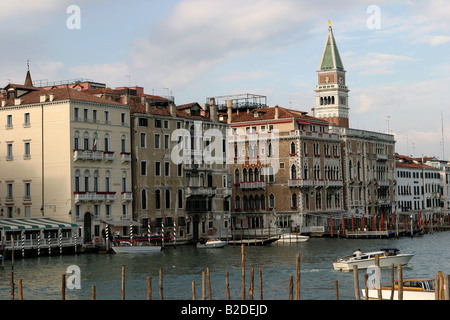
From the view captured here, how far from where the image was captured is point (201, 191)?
190 ft

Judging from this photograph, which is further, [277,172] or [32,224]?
[277,172]

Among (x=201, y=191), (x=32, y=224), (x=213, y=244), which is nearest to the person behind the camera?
(x=32, y=224)

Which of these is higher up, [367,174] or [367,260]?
[367,174]

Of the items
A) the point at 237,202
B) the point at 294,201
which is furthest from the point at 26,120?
the point at 294,201

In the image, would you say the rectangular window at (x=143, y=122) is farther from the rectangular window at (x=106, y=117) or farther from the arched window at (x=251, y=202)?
the arched window at (x=251, y=202)

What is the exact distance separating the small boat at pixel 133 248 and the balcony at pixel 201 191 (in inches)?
373

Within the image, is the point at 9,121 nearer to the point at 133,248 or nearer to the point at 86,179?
the point at 86,179

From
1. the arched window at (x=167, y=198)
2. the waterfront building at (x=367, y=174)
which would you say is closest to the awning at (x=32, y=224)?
the arched window at (x=167, y=198)

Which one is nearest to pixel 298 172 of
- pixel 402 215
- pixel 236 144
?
pixel 236 144

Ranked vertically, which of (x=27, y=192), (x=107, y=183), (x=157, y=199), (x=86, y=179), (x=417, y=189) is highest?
(x=86, y=179)

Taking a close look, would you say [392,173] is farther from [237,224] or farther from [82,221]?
[82,221]

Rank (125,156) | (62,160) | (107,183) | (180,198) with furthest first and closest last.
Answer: (180,198)
(125,156)
(107,183)
(62,160)

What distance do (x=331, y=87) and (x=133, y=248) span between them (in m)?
55.4
